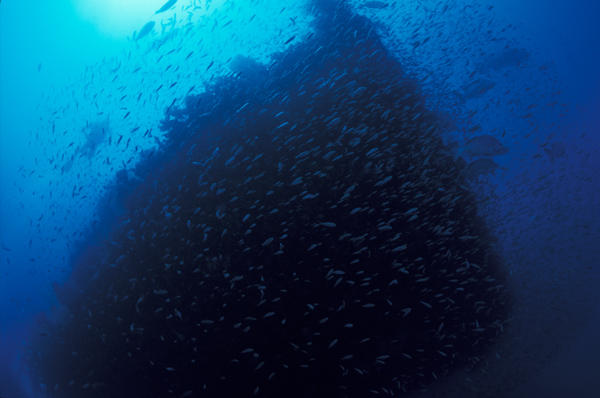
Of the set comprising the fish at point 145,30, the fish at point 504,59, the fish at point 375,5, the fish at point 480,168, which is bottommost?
the fish at point 480,168

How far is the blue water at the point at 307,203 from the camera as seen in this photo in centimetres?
600

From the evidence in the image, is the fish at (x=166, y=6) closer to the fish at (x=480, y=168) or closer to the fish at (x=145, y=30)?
the fish at (x=145, y=30)

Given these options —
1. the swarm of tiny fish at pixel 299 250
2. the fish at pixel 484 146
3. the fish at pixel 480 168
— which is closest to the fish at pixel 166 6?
the swarm of tiny fish at pixel 299 250

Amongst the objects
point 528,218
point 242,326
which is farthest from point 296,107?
point 528,218

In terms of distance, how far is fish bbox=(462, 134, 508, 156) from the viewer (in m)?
7.67

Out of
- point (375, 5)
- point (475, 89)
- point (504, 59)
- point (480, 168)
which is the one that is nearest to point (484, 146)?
point (480, 168)

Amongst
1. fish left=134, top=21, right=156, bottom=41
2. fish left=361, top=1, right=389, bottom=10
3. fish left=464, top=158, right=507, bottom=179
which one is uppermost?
fish left=134, top=21, right=156, bottom=41

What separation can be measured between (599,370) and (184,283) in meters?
18.0

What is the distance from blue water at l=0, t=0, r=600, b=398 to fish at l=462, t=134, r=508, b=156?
65 millimetres

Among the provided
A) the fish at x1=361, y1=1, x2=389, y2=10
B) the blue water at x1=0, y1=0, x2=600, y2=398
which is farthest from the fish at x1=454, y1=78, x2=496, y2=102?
the fish at x1=361, y1=1, x2=389, y2=10

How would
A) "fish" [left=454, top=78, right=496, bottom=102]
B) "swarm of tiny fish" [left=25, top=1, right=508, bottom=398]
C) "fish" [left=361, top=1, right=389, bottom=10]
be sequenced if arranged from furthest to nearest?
"fish" [left=454, top=78, right=496, bottom=102], "fish" [left=361, top=1, right=389, bottom=10], "swarm of tiny fish" [left=25, top=1, right=508, bottom=398]

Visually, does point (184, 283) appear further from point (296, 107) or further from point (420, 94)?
point (420, 94)

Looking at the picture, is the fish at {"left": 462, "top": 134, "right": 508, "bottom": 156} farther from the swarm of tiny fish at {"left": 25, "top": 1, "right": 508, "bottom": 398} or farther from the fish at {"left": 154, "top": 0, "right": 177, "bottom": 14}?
the fish at {"left": 154, "top": 0, "right": 177, "bottom": 14}

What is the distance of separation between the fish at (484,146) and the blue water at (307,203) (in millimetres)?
65
